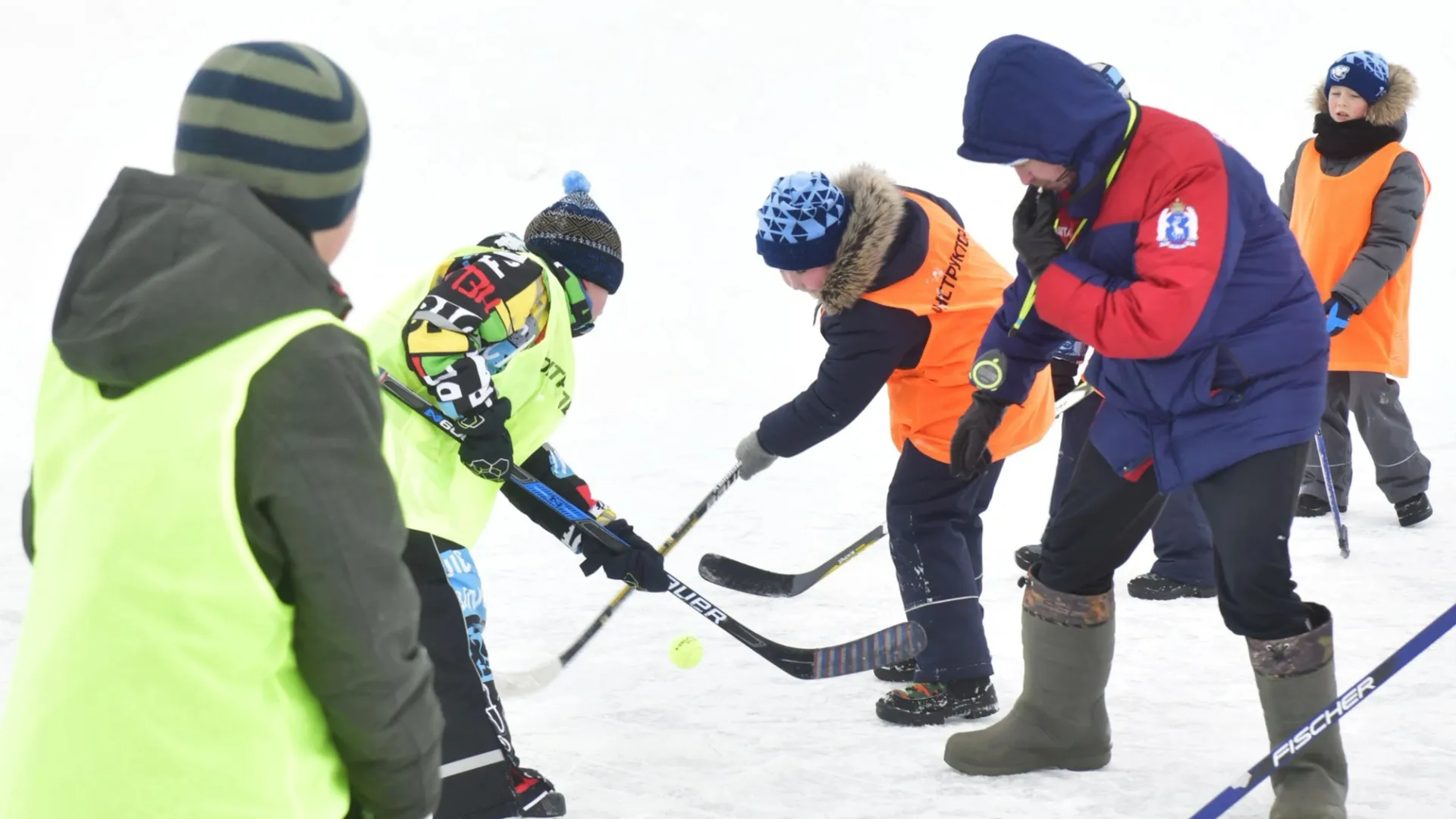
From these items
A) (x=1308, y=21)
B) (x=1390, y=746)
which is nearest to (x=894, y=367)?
(x=1390, y=746)

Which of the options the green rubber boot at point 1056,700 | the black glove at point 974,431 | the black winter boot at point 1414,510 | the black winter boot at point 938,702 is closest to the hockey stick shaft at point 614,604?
the black winter boot at point 938,702

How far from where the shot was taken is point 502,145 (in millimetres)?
9508

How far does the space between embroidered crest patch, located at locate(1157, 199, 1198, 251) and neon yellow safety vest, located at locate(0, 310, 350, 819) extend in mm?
1601

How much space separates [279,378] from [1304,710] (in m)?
2.04

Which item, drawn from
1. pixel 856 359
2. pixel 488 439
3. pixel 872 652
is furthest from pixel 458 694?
pixel 856 359

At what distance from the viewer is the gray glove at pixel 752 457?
3.36 meters

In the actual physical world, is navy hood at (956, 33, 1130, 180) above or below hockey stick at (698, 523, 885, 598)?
above

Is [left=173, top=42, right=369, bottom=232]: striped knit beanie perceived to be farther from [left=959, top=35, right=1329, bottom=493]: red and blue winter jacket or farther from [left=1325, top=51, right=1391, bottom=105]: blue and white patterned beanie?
[left=1325, top=51, right=1391, bottom=105]: blue and white patterned beanie

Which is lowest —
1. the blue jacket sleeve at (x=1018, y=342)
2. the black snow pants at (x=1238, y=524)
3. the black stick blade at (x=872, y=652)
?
the black stick blade at (x=872, y=652)

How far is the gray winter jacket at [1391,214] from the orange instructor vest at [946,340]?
5.50 ft

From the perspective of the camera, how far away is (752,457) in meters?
3.38

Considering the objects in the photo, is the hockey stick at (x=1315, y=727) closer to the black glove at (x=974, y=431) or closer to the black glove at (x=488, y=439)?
the black glove at (x=974, y=431)

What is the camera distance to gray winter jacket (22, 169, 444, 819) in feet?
3.64

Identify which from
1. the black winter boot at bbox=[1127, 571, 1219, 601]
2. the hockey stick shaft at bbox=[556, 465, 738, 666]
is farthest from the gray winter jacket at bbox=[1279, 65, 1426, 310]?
the hockey stick shaft at bbox=[556, 465, 738, 666]
